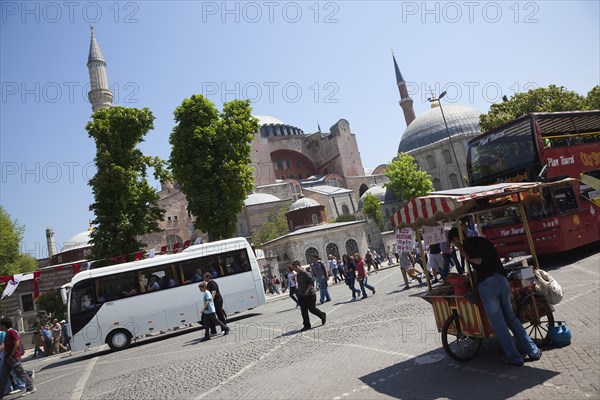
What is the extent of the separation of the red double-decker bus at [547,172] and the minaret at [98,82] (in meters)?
41.0

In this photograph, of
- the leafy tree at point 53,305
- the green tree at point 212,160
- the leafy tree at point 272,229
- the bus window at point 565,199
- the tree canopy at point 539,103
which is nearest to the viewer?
the bus window at point 565,199

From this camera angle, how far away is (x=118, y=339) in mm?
15070

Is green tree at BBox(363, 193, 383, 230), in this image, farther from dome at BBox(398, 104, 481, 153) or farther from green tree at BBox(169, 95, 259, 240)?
green tree at BBox(169, 95, 259, 240)

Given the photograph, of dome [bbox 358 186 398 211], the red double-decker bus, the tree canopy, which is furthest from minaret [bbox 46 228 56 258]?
the red double-decker bus

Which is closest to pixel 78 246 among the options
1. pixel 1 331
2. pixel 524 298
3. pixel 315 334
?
pixel 1 331

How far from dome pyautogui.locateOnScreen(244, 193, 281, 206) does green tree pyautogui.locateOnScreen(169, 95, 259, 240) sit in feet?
94.3

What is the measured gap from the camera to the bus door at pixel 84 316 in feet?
47.9

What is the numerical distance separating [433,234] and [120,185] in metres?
21.3

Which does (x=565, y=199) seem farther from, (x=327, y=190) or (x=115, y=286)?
(x=327, y=190)

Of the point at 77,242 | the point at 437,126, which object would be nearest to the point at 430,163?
the point at 437,126

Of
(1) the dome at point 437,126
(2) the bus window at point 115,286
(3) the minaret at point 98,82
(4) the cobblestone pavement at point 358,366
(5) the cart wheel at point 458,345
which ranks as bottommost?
(4) the cobblestone pavement at point 358,366

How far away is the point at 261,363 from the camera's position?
7738mm

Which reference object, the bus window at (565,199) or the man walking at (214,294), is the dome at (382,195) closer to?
the bus window at (565,199)

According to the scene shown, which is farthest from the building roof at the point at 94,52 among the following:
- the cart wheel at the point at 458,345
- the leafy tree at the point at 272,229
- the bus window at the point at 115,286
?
→ the cart wheel at the point at 458,345
